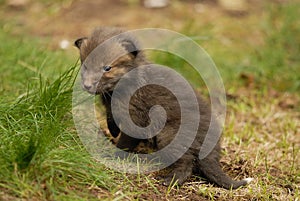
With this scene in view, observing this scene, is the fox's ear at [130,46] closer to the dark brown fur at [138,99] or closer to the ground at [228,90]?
the dark brown fur at [138,99]

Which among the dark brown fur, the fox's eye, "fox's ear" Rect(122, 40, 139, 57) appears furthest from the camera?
"fox's ear" Rect(122, 40, 139, 57)

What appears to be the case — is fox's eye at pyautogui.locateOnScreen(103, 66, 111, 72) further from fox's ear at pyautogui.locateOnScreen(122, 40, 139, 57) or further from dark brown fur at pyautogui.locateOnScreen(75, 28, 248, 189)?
fox's ear at pyautogui.locateOnScreen(122, 40, 139, 57)

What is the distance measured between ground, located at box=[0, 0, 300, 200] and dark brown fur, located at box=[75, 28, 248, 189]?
183mm

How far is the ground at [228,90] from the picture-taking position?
416cm

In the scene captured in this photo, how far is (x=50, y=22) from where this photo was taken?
9969 mm

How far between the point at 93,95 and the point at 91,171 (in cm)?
116

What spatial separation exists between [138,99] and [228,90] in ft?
9.08

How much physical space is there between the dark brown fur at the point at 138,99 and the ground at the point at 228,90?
183 millimetres

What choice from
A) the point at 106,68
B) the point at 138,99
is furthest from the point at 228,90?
the point at 106,68

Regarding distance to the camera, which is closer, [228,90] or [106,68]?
[106,68]

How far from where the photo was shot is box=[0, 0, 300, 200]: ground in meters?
4.16

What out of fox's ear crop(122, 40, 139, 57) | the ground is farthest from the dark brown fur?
the ground

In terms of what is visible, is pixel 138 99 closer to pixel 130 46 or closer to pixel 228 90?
pixel 130 46

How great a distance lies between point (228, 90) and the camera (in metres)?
7.45
